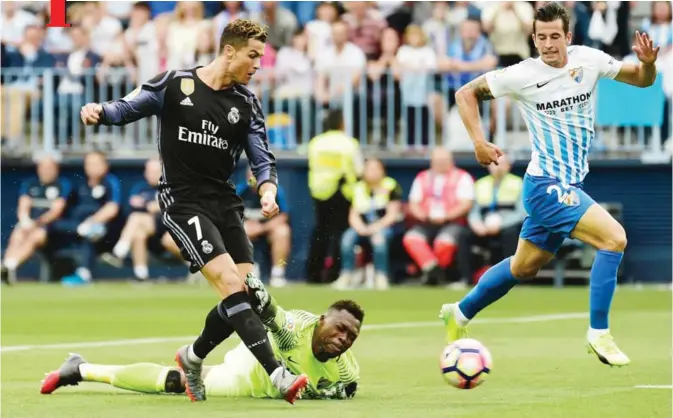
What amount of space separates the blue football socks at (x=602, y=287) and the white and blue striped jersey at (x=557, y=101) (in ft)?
2.11

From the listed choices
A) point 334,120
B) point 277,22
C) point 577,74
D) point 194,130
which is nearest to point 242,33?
point 194,130

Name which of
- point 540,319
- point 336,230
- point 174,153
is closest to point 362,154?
point 336,230

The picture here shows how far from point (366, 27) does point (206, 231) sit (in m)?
14.4

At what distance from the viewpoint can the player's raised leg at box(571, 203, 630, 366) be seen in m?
10.9

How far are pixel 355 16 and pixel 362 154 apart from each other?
6.77 feet

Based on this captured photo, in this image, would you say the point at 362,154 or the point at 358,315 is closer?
the point at 358,315

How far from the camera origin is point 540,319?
1708cm

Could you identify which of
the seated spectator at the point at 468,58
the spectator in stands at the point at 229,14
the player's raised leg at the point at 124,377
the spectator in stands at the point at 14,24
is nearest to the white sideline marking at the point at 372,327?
the player's raised leg at the point at 124,377

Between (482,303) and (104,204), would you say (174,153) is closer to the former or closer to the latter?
(482,303)

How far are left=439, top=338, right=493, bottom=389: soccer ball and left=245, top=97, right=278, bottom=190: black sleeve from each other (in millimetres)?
1569

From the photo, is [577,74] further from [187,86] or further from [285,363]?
[285,363]

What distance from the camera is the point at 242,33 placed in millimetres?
9984

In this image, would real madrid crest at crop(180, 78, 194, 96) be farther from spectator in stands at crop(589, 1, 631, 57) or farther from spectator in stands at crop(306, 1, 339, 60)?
spectator in stands at crop(306, 1, 339, 60)

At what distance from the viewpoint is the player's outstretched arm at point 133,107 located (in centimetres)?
998
